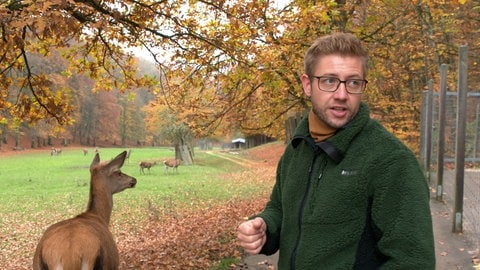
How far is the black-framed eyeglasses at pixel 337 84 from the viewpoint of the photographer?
6.97 ft

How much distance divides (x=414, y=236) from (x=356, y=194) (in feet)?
0.89

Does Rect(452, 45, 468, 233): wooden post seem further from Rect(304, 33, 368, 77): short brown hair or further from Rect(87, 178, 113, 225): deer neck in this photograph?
Rect(304, 33, 368, 77): short brown hair

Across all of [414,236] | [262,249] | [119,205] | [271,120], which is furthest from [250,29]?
[119,205]

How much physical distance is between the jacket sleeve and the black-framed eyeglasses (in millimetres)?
349

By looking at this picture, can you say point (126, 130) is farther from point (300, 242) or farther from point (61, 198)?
point (300, 242)

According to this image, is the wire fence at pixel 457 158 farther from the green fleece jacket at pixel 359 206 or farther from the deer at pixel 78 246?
A: the green fleece jacket at pixel 359 206

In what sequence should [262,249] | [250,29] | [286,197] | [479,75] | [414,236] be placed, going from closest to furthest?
[414,236] → [286,197] → [262,249] → [250,29] → [479,75]

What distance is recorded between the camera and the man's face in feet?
6.95

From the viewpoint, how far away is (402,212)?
1835mm

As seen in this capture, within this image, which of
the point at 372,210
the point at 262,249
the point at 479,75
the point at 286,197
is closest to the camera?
the point at 372,210

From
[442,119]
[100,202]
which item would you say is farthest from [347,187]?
[442,119]

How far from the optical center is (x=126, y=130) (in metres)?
87.4

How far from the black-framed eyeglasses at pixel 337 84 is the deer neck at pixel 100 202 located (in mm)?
5005

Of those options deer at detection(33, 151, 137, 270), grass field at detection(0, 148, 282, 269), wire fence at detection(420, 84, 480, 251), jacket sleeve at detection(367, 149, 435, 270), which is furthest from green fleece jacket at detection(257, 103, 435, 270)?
grass field at detection(0, 148, 282, 269)
